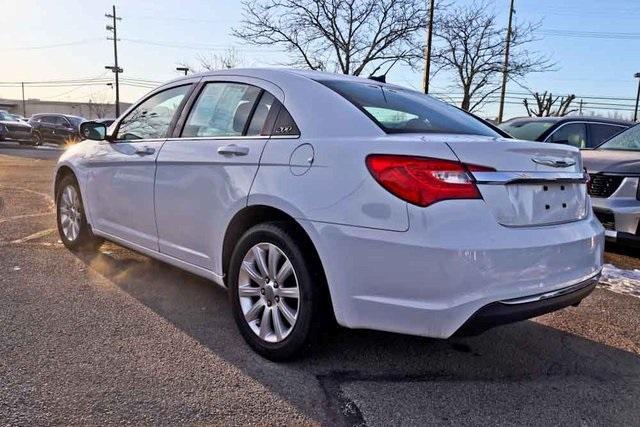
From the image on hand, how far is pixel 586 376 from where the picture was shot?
10.3 ft

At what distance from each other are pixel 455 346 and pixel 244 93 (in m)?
2.08

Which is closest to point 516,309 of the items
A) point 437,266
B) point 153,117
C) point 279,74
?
point 437,266

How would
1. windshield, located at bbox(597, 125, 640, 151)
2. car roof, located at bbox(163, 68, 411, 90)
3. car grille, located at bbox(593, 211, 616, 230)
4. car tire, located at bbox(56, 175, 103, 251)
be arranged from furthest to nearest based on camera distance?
windshield, located at bbox(597, 125, 640, 151), car grille, located at bbox(593, 211, 616, 230), car tire, located at bbox(56, 175, 103, 251), car roof, located at bbox(163, 68, 411, 90)

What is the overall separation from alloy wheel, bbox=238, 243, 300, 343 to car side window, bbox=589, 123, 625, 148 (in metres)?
6.90

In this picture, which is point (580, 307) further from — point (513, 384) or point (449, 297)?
point (449, 297)

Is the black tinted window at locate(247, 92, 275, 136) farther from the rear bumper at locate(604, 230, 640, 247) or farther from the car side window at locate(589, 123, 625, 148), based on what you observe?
the car side window at locate(589, 123, 625, 148)

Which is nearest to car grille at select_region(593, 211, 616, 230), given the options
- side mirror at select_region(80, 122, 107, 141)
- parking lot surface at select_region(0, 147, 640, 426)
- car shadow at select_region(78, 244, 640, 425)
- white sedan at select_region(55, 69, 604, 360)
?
parking lot surface at select_region(0, 147, 640, 426)

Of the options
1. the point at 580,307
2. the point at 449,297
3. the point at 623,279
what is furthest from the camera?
the point at 623,279

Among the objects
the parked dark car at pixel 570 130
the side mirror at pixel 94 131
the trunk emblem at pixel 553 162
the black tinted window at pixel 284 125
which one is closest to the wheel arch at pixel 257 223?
the black tinted window at pixel 284 125

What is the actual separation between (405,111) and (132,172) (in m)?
2.17

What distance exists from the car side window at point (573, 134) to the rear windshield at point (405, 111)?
497 centimetres

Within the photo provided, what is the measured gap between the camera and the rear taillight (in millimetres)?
2537

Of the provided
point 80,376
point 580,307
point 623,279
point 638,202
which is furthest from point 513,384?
point 638,202

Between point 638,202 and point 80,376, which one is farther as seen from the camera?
point 638,202
